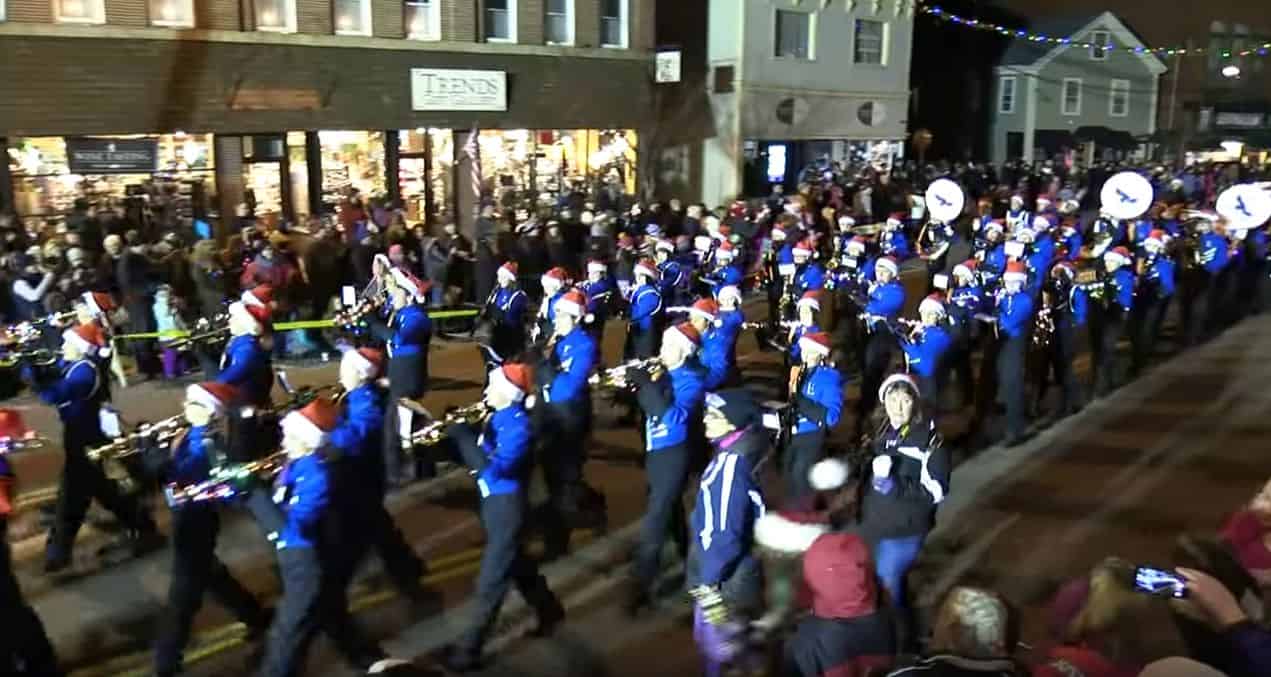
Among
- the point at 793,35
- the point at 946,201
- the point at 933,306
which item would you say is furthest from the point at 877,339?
the point at 793,35

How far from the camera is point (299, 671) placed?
575 centimetres

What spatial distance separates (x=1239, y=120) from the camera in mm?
54000

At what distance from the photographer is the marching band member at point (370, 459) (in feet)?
21.4

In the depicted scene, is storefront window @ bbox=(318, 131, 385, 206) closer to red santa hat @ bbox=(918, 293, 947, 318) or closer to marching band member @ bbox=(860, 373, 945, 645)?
red santa hat @ bbox=(918, 293, 947, 318)

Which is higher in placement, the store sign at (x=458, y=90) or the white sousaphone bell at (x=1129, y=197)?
the store sign at (x=458, y=90)

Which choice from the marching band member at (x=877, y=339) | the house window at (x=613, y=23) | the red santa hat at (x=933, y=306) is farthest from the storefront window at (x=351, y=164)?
the red santa hat at (x=933, y=306)

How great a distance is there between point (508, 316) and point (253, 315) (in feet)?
11.0

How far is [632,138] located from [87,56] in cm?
1244

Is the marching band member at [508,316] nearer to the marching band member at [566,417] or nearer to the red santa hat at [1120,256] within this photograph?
the marching band member at [566,417]

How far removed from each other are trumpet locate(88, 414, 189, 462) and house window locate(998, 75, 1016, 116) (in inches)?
1657

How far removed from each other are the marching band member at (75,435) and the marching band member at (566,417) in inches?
121

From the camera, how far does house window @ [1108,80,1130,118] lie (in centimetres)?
4725

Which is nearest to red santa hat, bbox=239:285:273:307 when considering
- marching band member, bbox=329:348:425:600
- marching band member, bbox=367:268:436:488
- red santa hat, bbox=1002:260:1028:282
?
marching band member, bbox=367:268:436:488

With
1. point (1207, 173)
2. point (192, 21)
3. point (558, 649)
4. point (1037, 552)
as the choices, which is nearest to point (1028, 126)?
point (1207, 173)
